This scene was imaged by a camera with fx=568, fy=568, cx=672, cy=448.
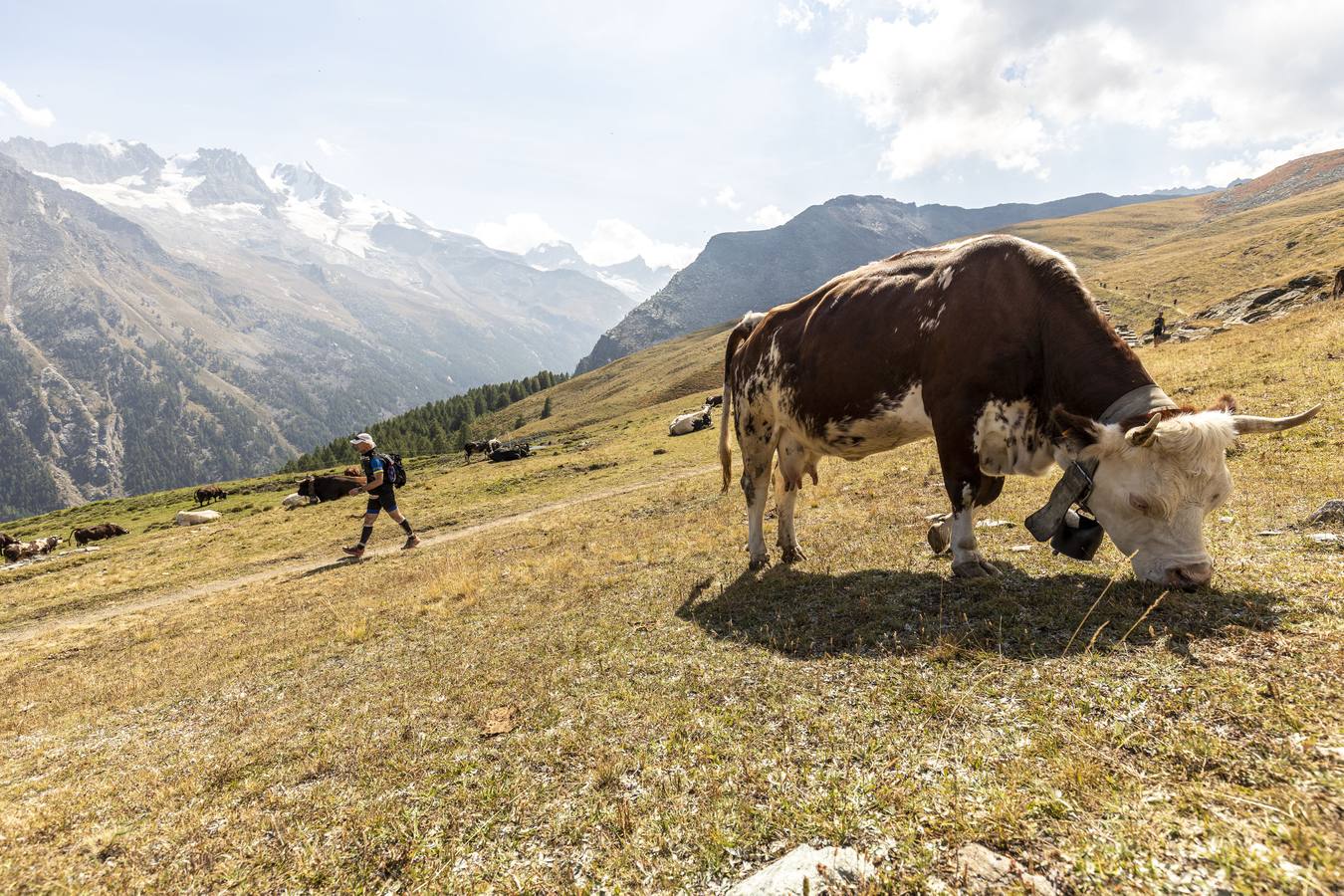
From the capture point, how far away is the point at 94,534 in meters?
44.6

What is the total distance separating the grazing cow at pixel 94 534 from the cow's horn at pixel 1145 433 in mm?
62011

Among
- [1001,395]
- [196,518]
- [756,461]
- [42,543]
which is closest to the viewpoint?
[1001,395]

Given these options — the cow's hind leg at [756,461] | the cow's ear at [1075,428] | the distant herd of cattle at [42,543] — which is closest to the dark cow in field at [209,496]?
the distant herd of cattle at [42,543]

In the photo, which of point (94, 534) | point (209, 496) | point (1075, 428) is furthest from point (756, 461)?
point (209, 496)

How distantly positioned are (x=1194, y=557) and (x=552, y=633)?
719 centimetres

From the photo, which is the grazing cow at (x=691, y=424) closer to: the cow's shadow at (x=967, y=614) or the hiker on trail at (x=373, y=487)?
the hiker on trail at (x=373, y=487)

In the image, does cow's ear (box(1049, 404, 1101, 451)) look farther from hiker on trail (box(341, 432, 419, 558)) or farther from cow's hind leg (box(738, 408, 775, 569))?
hiker on trail (box(341, 432, 419, 558))

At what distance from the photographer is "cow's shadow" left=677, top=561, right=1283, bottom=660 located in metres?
4.73

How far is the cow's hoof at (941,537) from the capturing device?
7.96 m

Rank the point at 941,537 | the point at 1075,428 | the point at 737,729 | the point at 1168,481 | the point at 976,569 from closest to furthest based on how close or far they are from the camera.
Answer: the point at 737,729, the point at 1168,481, the point at 1075,428, the point at 976,569, the point at 941,537

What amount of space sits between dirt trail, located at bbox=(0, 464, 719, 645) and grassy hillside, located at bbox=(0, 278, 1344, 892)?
22.9 feet


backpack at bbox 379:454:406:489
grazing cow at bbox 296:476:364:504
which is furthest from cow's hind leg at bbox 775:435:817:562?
grazing cow at bbox 296:476:364:504

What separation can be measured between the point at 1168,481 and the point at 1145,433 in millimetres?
535

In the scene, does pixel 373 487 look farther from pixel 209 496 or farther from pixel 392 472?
pixel 209 496
